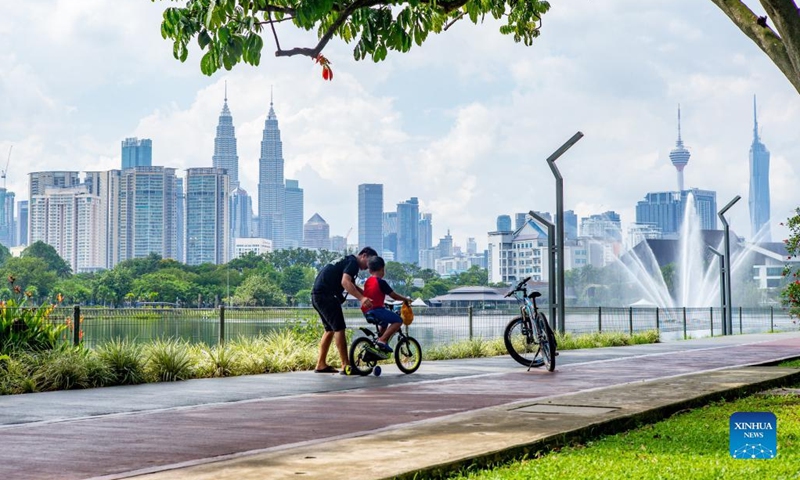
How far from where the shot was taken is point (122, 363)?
13.9 metres

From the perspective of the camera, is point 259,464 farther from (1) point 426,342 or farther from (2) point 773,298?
(2) point 773,298

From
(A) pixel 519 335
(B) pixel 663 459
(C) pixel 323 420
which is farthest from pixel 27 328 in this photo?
(B) pixel 663 459

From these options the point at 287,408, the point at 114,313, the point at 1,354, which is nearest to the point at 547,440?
the point at 287,408

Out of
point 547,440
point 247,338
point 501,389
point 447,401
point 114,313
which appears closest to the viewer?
point 547,440

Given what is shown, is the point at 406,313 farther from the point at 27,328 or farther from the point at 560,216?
the point at 560,216

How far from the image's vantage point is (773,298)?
119 m

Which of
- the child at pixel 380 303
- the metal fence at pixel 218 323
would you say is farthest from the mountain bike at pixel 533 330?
the metal fence at pixel 218 323

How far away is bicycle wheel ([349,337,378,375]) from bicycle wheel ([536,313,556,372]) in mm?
2880

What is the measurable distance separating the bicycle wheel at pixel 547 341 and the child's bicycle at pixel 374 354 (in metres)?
2.01

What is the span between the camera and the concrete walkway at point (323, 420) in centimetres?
672

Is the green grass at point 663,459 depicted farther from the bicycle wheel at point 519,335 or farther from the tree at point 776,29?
the bicycle wheel at point 519,335

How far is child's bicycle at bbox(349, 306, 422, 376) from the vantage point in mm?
14883

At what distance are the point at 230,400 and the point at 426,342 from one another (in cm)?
1215

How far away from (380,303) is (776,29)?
7.11 m
